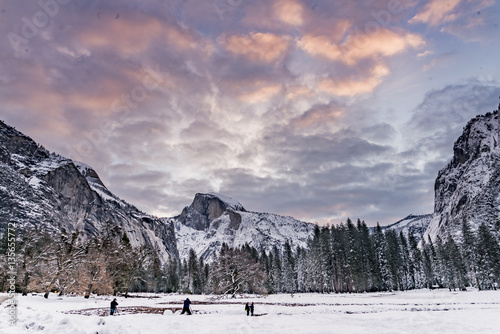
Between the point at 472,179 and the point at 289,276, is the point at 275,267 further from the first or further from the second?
the point at 472,179

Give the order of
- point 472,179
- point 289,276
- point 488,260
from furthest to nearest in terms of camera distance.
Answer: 1. point 472,179
2. point 289,276
3. point 488,260

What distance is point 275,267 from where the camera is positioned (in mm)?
117875

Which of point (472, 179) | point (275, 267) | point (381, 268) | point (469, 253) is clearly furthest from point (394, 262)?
point (472, 179)

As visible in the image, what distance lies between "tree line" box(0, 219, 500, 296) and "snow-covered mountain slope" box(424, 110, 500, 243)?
174ft

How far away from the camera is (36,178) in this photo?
19612 centimetres

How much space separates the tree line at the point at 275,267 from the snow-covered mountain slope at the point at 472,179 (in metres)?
53.0

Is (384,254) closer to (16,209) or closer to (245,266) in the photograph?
(245,266)

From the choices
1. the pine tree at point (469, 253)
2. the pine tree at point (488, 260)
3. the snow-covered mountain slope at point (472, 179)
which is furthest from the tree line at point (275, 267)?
the snow-covered mountain slope at point (472, 179)

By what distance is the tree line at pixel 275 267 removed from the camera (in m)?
53.0

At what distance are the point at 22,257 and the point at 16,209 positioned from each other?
133 m

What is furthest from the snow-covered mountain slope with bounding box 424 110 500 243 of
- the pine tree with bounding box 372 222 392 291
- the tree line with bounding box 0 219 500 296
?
the pine tree with bounding box 372 222 392 291

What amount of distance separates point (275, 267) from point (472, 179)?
125 m

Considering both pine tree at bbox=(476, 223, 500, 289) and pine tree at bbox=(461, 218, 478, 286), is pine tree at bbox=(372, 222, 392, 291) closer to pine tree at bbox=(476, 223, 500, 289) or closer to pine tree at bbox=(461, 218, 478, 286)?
pine tree at bbox=(461, 218, 478, 286)

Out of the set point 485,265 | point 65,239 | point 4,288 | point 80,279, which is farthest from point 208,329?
point 485,265
